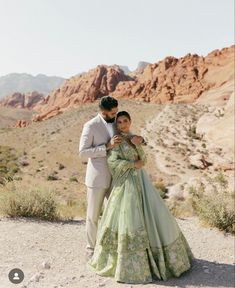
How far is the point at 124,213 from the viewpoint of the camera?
222 inches

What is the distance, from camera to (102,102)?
19.6ft

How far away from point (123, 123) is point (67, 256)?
2250mm

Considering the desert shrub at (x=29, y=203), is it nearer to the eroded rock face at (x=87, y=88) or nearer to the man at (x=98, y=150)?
the man at (x=98, y=150)

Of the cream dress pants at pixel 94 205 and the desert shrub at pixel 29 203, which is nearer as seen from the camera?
the cream dress pants at pixel 94 205

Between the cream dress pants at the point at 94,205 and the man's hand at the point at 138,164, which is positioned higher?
the man's hand at the point at 138,164

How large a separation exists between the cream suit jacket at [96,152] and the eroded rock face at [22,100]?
136118mm

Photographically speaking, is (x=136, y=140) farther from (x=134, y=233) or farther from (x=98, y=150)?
(x=134, y=233)

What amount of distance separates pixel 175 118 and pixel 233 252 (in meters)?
42.7

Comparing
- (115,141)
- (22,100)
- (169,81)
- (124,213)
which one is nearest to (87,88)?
(169,81)

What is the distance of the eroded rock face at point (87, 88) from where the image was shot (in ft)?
293

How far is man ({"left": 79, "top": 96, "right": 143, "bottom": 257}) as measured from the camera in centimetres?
593

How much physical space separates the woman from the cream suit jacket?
118 millimetres

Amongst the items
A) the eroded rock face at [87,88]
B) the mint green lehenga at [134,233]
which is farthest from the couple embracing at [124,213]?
the eroded rock face at [87,88]

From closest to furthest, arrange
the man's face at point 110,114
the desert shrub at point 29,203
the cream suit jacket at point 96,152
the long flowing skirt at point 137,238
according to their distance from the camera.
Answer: the long flowing skirt at point 137,238 → the cream suit jacket at point 96,152 → the man's face at point 110,114 → the desert shrub at point 29,203
